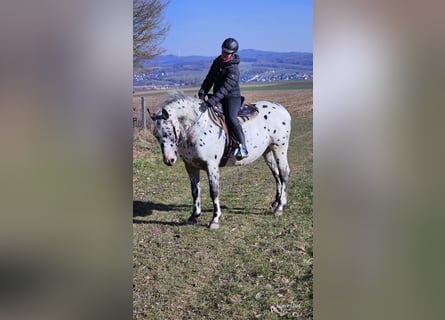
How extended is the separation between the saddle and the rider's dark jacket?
0.18 ft

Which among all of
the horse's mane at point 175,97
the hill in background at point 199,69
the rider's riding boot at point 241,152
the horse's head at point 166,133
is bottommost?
the rider's riding boot at point 241,152

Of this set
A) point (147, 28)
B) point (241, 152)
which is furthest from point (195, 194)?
point (147, 28)

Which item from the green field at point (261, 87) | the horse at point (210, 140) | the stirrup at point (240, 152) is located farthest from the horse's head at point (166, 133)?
the stirrup at point (240, 152)

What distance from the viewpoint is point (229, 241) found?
3.10m

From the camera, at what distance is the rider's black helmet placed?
9.82ft

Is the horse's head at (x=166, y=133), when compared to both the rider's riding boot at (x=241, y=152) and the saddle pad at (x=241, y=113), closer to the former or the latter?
the saddle pad at (x=241, y=113)

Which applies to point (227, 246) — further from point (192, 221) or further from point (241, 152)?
point (241, 152)

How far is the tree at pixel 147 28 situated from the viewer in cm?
304

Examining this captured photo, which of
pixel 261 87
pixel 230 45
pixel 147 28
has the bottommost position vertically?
pixel 261 87

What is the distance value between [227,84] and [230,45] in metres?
0.21

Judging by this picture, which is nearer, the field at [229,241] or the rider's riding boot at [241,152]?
the field at [229,241]

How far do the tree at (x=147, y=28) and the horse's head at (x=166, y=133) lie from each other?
12.7 inches
